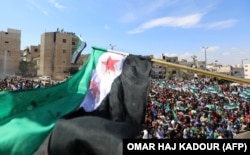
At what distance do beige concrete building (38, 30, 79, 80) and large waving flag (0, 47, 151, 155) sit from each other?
79889 mm

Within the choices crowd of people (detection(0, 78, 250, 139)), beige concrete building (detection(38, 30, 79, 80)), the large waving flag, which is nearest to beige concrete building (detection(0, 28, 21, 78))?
beige concrete building (detection(38, 30, 79, 80))

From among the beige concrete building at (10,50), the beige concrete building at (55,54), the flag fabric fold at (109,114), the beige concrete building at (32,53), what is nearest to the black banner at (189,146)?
the flag fabric fold at (109,114)

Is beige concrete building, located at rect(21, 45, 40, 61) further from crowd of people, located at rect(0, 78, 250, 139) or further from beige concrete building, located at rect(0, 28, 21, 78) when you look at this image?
crowd of people, located at rect(0, 78, 250, 139)

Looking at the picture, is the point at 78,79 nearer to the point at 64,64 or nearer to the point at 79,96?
the point at 79,96

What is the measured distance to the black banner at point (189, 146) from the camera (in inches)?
147

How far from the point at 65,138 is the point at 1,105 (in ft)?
3.59

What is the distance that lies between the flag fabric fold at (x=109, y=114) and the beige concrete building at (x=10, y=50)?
77.6m

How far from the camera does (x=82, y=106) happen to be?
5125mm

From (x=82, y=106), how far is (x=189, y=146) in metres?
1.83

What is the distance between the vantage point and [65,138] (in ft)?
14.3

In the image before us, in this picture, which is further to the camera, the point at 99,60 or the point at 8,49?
the point at 8,49

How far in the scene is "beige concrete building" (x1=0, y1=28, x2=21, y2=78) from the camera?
80438 mm

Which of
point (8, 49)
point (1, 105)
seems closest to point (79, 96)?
point (1, 105)

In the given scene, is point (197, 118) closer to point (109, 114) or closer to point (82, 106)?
point (82, 106)
